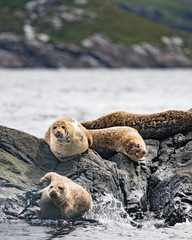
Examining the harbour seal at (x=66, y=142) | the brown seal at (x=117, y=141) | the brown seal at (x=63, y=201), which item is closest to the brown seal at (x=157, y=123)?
the brown seal at (x=117, y=141)

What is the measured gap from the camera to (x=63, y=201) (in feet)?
34.7

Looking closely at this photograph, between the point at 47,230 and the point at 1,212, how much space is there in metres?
1.27

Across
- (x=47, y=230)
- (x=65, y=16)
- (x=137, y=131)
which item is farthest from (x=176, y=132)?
Answer: (x=65, y=16)

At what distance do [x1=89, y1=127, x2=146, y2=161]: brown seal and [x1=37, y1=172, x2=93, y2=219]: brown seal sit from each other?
2375 mm

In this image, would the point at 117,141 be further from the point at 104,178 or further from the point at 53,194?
the point at 53,194

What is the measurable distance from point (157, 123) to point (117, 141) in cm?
183

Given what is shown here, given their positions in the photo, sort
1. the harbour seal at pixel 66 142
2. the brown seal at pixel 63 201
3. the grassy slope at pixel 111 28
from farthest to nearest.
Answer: the grassy slope at pixel 111 28 < the harbour seal at pixel 66 142 < the brown seal at pixel 63 201

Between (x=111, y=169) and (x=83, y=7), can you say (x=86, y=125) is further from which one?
(x=83, y=7)

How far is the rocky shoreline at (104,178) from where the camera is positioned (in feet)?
36.1

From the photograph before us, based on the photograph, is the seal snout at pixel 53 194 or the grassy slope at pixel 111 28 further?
the grassy slope at pixel 111 28

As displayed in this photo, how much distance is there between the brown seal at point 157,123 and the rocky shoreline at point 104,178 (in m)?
1.08

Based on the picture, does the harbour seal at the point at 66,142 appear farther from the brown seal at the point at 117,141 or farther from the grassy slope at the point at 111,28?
the grassy slope at the point at 111,28

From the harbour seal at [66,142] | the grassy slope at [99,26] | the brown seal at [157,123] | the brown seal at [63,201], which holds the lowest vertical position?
the brown seal at [63,201]

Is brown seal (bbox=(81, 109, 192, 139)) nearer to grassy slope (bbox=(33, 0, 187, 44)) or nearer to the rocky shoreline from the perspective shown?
the rocky shoreline
